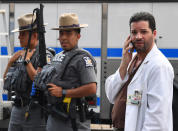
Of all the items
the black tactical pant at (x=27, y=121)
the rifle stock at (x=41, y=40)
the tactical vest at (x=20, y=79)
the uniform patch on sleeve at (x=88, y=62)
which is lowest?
the black tactical pant at (x=27, y=121)

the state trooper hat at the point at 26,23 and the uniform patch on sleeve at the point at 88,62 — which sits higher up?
the state trooper hat at the point at 26,23

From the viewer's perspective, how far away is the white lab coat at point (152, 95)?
1.69m

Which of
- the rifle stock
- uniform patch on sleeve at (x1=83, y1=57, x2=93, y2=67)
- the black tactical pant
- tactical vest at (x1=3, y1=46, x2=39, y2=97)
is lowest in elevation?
the black tactical pant

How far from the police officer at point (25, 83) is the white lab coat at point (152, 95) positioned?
1.24m

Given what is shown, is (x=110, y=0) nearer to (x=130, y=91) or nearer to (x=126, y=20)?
(x=126, y=20)

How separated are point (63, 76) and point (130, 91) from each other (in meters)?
0.77

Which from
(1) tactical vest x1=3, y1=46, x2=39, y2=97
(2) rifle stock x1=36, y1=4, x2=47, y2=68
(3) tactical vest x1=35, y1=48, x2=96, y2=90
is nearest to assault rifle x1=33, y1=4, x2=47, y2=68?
(2) rifle stock x1=36, y1=4, x2=47, y2=68

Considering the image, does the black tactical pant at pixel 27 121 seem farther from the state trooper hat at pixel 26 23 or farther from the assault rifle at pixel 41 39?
the state trooper hat at pixel 26 23

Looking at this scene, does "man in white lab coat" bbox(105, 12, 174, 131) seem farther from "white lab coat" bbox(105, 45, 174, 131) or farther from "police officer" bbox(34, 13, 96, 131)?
"police officer" bbox(34, 13, 96, 131)

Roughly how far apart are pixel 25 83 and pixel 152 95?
1516mm

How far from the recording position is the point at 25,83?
2861 mm

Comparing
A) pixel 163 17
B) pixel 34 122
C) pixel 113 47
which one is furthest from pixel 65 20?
pixel 163 17

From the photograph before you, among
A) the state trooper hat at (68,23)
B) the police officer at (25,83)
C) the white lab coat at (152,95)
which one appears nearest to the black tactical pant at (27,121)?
the police officer at (25,83)

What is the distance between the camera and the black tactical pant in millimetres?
2795
